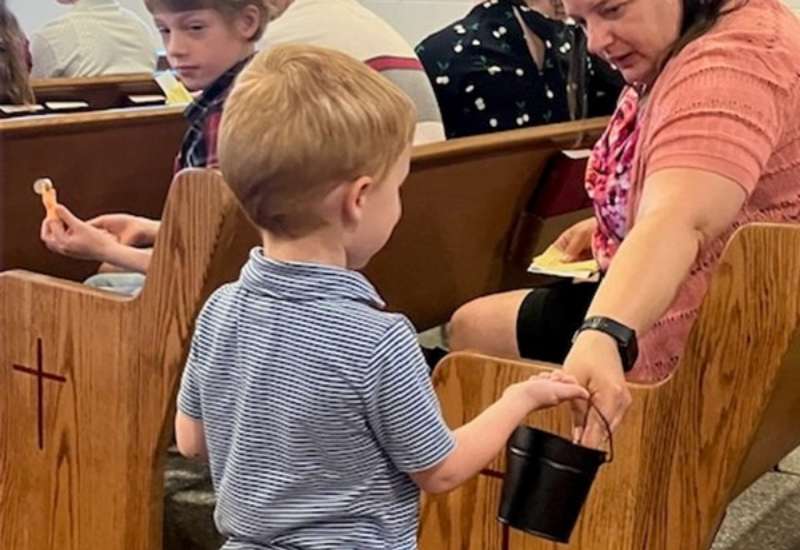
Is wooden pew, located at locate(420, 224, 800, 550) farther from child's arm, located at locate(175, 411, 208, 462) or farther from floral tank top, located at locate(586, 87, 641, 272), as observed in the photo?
child's arm, located at locate(175, 411, 208, 462)

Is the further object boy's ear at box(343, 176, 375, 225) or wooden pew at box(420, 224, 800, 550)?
wooden pew at box(420, 224, 800, 550)

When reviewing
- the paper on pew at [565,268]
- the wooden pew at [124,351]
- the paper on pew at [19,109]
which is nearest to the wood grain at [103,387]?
the wooden pew at [124,351]

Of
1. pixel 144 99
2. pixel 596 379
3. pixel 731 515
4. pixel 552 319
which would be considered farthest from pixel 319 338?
pixel 144 99

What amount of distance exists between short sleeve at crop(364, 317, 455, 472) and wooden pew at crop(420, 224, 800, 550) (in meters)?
0.38

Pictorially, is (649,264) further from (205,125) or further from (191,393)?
(205,125)

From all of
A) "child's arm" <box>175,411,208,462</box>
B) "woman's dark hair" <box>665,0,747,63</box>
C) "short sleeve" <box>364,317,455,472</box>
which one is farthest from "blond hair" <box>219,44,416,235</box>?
"woman's dark hair" <box>665,0,747,63</box>

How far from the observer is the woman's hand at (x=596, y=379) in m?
1.39

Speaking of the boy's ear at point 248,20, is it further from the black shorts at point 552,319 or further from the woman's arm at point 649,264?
the woman's arm at point 649,264

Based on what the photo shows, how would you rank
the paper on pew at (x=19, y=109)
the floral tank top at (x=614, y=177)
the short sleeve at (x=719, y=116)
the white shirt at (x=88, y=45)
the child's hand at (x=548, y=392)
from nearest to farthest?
the child's hand at (x=548, y=392) < the short sleeve at (x=719, y=116) < the floral tank top at (x=614, y=177) < the paper on pew at (x=19, y=109) < the white shirt at (x=88, y=45)

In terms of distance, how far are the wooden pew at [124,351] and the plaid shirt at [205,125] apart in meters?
0.24

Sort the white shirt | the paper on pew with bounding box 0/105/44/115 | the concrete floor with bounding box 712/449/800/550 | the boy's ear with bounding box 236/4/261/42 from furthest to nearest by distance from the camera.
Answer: the white shirt < the paper on pew with bounding box 0/105/44/115 < the concrete floor with bounding box 712/449/800/550 < the boy's ear with bounding box 236/4/261/42

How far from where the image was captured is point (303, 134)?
125cm

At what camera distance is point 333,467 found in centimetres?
129

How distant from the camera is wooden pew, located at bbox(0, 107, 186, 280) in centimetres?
219
